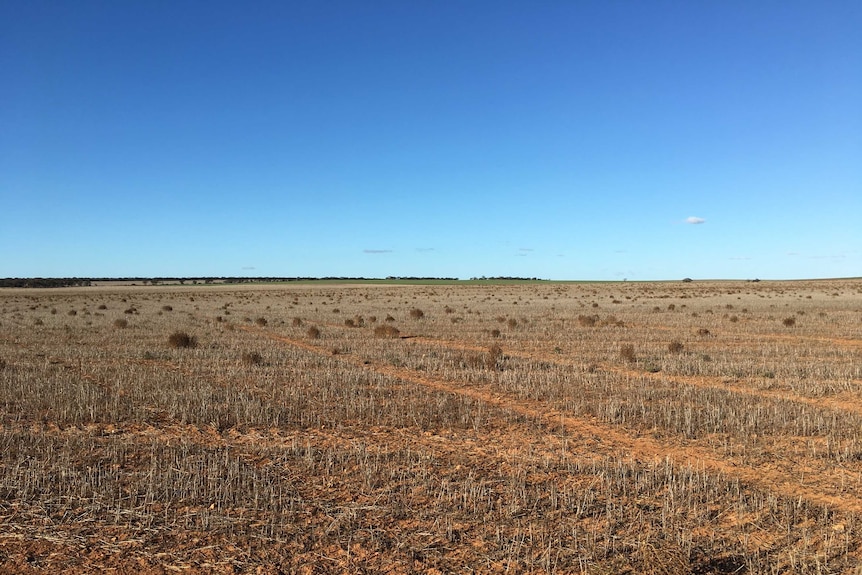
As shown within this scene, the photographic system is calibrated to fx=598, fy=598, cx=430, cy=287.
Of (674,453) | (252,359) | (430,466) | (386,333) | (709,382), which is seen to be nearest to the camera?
(430,466)

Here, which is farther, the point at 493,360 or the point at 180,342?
the point at 180,342

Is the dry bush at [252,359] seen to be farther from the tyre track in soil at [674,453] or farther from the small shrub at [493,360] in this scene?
the small shrub at [493,360]

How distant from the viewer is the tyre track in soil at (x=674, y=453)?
7.32 metres

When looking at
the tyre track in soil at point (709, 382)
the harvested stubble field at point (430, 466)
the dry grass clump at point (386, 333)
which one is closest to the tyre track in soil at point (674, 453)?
the harvested stubble field at point (430, 466)

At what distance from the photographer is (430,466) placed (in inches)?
323

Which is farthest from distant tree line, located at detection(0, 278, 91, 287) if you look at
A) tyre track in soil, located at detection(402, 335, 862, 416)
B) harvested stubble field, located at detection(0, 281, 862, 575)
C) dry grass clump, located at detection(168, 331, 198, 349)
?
tyre track in soil, located at detection(402, 335, 862, 416)

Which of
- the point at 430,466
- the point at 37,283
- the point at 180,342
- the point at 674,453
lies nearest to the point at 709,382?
the point at 674,453

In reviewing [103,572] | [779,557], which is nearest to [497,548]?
[779,557]

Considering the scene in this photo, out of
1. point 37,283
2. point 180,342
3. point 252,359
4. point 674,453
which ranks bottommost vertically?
point 674,453

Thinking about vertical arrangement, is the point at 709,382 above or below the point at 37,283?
below

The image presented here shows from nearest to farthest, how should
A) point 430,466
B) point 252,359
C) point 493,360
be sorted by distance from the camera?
point 430,466, point 493,360, point 252,359

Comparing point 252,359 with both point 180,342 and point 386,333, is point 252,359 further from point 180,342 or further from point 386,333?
point 386,333

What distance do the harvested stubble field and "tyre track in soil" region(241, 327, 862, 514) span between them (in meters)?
0.05

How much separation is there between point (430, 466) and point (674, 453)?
380 cm
